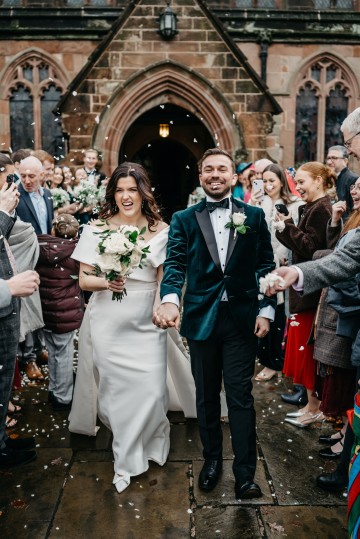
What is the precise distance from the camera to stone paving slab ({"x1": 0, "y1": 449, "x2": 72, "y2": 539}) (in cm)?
338

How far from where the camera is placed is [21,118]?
1518 cm

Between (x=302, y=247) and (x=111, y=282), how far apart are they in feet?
5.73

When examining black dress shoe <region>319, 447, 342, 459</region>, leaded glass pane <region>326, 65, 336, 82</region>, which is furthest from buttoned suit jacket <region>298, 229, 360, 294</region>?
leaded glass pane <region>326, 65, 336, 82</region>

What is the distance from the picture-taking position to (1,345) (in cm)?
384

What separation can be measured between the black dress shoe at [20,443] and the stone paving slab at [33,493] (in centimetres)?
11

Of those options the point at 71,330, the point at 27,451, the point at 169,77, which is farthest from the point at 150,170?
the point at 27,451

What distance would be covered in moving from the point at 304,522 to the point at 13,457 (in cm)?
224

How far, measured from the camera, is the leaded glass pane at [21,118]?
15141 mm

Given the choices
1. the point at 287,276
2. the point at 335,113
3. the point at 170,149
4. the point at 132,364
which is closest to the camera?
the point at 287,276

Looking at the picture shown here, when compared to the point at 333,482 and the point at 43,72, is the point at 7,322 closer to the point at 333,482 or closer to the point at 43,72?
the point at 333,482

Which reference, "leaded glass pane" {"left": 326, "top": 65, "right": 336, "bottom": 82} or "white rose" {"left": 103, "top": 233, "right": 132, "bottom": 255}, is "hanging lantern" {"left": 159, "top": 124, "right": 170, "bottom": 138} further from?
"white rose" {"left": 103, "top": 233, "right": 132, "bottom": 255}

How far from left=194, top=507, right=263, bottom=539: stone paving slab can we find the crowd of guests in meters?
0.16

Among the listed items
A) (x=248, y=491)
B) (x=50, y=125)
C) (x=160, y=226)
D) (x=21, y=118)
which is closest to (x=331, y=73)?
(x=50, y=125)

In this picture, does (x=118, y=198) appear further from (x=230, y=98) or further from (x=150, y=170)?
(x=150, y=170)
